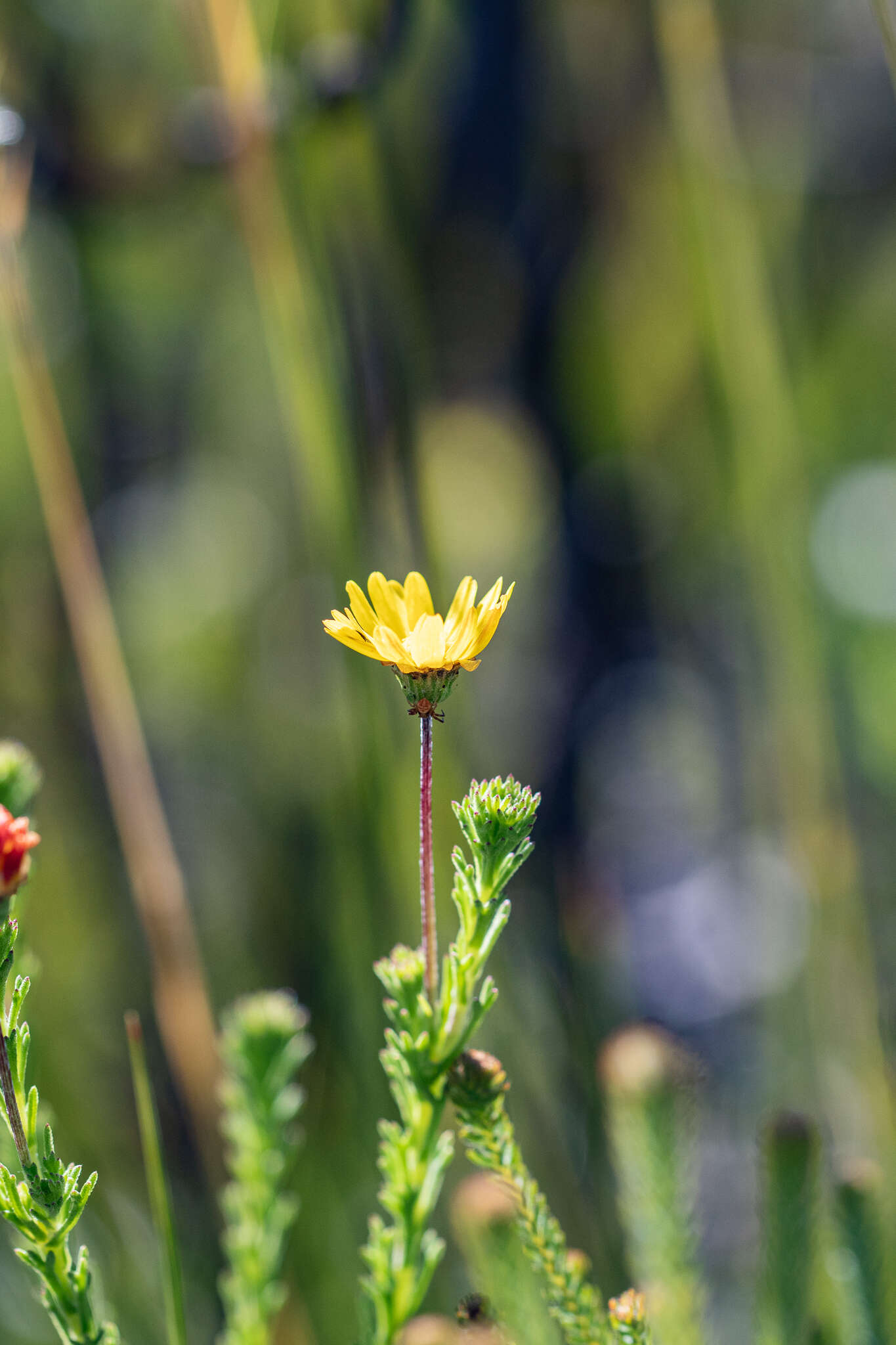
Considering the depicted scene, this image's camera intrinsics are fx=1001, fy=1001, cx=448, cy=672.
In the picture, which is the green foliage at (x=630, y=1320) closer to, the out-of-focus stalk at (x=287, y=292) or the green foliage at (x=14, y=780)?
the green foliage at (x=14, y=780)

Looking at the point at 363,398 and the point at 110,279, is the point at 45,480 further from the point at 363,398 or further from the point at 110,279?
the point at 110,279

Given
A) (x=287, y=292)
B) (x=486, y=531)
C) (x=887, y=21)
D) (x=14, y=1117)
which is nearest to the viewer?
(x=14, y=1117)

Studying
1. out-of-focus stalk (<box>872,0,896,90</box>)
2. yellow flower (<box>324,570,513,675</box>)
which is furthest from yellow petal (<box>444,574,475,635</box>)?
out-of-focus stalk (<box>872,0,896,90</box>)

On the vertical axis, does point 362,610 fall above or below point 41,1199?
above

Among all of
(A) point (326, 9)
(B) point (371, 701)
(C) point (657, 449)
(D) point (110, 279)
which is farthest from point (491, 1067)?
(D) point (110, 279)

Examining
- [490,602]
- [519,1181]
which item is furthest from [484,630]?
[519,1181]

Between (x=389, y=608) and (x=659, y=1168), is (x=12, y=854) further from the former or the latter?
(x=659, y=1168)

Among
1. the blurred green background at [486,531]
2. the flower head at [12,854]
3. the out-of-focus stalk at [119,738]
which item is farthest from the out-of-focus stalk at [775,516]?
the flower head at [12,854]
